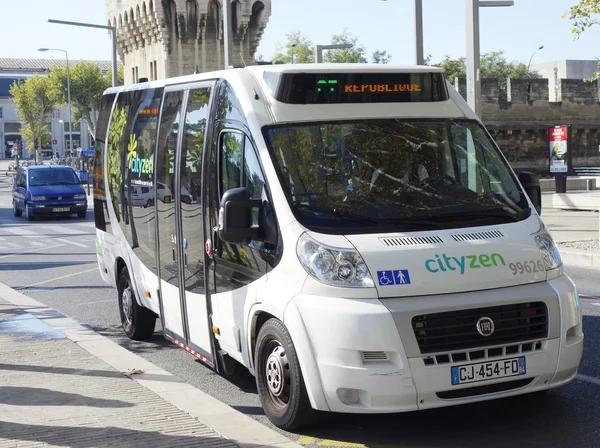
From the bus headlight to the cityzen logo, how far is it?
0.38 meters

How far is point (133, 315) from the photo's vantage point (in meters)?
9.49

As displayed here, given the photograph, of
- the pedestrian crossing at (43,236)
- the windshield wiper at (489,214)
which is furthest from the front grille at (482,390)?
the pedestrian crossing at (43,236)

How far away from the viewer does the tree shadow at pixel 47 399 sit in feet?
21.9

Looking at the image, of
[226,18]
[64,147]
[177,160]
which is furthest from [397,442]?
[64,147]

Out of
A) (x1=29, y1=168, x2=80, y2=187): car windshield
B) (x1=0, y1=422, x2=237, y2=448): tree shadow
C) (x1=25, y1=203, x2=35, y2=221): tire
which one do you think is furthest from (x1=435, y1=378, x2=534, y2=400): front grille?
(x1=29, y1=168, x2=80, y2=187): car windshield

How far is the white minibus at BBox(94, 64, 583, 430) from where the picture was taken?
223 inches

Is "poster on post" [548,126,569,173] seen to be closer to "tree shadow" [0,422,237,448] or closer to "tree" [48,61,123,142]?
"tree shadow" [0,422,237,448]

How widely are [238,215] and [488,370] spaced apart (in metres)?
1.73

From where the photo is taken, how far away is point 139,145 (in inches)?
349

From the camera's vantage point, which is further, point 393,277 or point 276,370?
point 276,370

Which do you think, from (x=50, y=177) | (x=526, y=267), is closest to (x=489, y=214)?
(x=526, y=267)

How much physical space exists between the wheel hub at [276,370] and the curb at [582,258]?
10232mm

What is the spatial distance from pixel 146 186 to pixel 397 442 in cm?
360

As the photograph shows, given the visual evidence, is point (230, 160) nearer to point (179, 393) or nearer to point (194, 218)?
point (194, 218)
